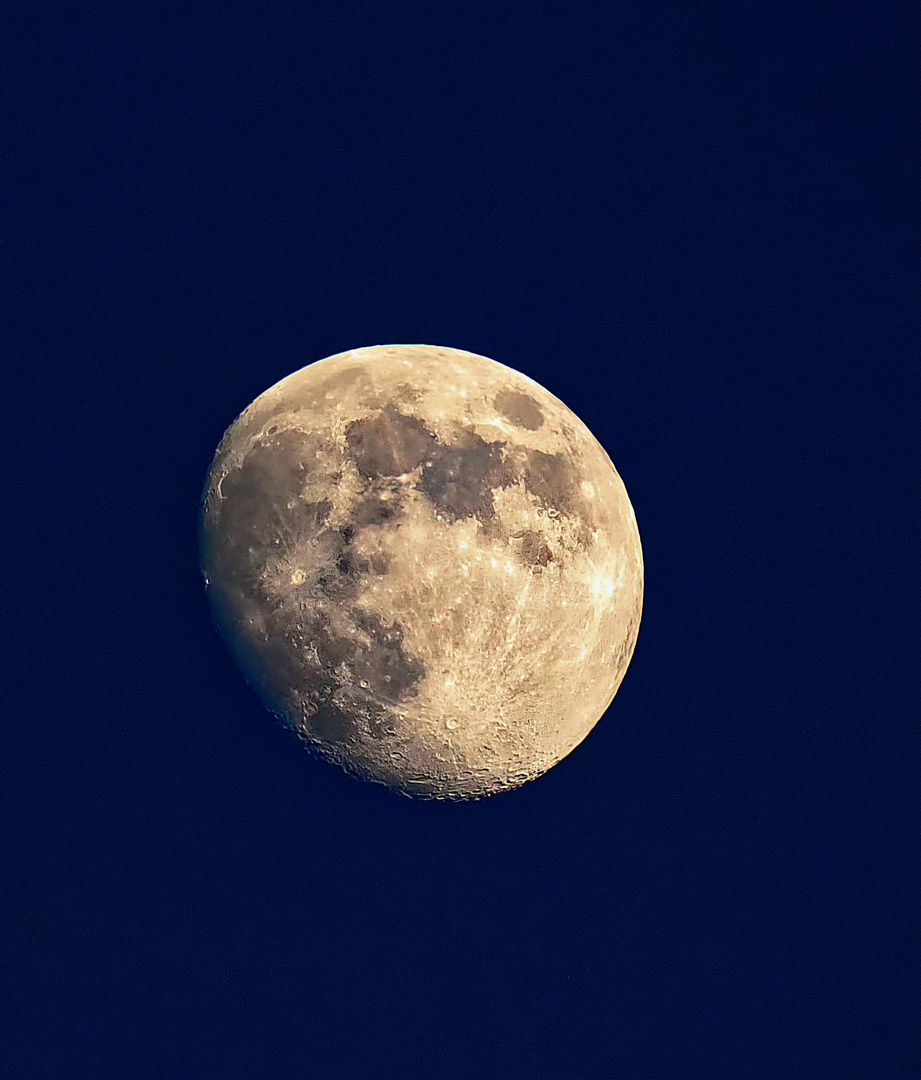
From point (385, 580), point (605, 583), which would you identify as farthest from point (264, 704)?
point (605, 583)

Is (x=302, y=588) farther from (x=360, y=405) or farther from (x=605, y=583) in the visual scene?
(x=605, y=583)

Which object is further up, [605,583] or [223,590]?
[605,583]

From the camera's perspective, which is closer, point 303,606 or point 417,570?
point 417,570

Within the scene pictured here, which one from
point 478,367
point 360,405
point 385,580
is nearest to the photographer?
point 385,580

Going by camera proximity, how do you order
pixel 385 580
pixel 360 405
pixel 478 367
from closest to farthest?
pixel 385 580 < pixel 360 405 < pixel 478 367

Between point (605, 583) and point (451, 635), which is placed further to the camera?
point (605, 583)

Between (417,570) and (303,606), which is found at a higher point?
(417,570)

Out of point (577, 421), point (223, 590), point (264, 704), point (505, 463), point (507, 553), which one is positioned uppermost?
point (577, 421)
